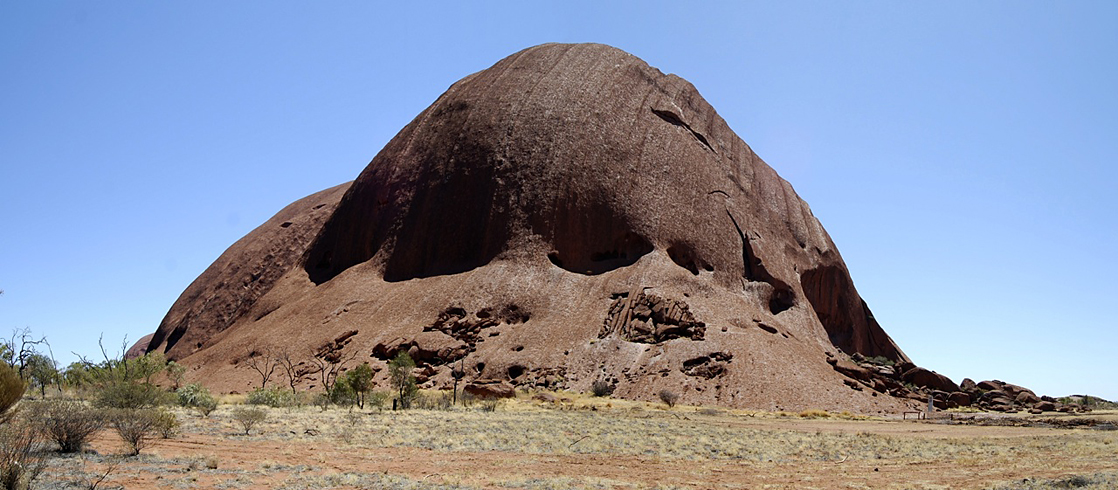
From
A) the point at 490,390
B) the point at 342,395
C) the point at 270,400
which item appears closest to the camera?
the point at 270,400

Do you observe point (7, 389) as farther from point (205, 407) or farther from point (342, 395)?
point (342, 395)

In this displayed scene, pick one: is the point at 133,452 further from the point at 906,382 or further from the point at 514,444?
the point at 906,382

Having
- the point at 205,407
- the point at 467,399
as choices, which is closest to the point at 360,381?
the point at 467,399

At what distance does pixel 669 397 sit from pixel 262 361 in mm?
22948

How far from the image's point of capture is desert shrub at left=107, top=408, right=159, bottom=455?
13443 millimetres

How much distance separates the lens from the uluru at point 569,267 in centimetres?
4019

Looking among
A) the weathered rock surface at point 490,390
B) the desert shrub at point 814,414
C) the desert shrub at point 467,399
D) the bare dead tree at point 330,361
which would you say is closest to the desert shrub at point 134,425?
the desert shrub at point 467,399

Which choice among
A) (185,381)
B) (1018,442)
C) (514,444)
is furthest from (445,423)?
(185,381)

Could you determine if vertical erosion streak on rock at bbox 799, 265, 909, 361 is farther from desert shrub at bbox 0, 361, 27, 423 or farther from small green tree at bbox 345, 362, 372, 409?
desert shrub at bbox 0, 361, 27, 423

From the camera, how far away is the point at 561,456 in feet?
53.2

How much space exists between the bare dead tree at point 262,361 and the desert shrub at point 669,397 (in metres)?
20.0

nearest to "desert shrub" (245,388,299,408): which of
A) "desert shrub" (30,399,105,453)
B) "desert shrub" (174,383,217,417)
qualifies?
"desert shrub" (174,383,217,417)

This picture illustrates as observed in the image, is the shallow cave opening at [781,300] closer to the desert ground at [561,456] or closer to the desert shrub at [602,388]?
the desert shrub at [602,388]

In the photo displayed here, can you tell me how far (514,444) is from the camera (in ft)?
58.1
